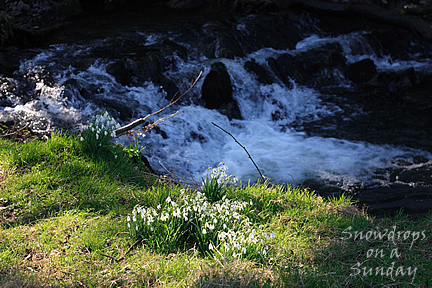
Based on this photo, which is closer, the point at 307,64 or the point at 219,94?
the point at 219,94

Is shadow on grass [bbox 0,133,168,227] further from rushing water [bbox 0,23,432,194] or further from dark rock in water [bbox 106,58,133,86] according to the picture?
dark rock in water [bbox 106,58,133,86]

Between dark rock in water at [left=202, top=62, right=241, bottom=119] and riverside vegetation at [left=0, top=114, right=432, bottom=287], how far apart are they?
493cm

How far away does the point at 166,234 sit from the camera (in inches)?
132

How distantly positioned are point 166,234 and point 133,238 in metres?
0.33

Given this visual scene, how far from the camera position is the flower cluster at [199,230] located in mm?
3188

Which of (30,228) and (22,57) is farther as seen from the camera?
(22,57)

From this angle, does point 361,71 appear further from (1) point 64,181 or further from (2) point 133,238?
(2) point 133,238

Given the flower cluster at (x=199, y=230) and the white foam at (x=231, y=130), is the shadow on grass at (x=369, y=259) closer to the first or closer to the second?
the flower cluster at (x=199, y=230)

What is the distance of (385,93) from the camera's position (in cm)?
1048

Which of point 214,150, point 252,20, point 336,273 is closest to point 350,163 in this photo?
point 214,150

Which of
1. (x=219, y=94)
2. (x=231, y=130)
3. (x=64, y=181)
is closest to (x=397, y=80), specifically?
(x=219, y=94)

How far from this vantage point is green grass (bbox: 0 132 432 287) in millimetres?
2939

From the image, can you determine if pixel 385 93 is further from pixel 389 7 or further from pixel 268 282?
pixel 268 282

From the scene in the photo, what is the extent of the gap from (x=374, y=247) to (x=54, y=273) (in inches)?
114
